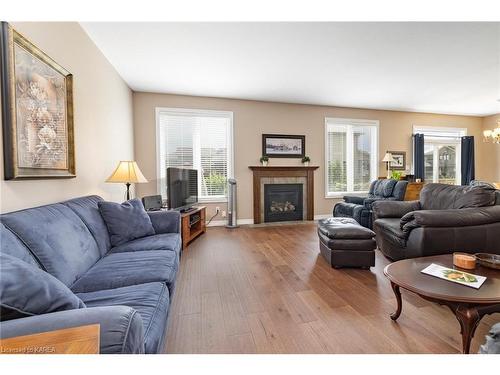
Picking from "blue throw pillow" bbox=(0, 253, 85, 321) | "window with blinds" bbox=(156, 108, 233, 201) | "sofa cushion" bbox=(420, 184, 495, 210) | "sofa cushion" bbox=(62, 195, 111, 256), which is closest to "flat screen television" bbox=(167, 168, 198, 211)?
"window with blinds" bbox=(156, 108, 233, 201)

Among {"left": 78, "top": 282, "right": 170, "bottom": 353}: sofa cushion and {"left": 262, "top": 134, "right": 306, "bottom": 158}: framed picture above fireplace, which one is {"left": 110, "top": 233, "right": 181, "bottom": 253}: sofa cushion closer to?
{"left": 78, "top": 282, "right": 170, "bottom": 353}: sofa cushion

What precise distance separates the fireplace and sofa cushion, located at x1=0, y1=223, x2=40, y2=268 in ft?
13.6

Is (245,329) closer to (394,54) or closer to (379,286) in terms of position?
(379,286)

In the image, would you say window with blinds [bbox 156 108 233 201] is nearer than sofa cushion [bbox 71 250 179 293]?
No

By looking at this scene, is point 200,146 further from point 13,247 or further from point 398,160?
point 398,160

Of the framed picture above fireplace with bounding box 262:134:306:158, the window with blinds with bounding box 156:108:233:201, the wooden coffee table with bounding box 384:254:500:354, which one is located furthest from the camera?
the framed picture above fireplace with bounding box 262:134:306:158

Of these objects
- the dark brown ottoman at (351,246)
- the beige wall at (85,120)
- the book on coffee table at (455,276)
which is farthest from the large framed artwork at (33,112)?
the book on coffee table at (455,276)

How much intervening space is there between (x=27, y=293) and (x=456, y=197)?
3740 millimetres

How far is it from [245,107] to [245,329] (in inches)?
169

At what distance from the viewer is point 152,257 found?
1.77m

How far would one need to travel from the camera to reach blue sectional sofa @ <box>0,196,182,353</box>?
781 millimetres

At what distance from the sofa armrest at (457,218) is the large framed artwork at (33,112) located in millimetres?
3311

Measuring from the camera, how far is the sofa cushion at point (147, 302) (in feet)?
3.33
